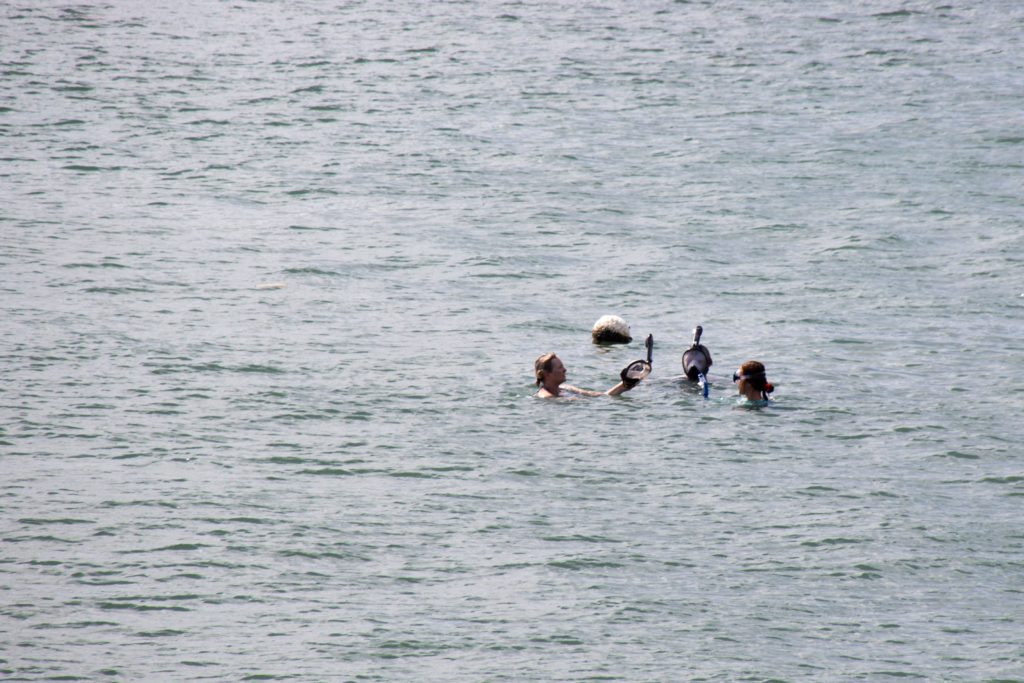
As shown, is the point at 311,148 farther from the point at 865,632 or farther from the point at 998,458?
the point at 865,632

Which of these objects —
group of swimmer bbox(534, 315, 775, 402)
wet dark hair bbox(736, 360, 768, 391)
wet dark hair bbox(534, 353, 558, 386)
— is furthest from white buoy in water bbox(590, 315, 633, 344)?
wet dark hair bbox(736, 360, 768, 391)

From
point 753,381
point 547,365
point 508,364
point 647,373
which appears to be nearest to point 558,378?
point 547,365

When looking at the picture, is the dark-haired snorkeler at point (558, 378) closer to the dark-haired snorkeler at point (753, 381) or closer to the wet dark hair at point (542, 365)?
the wet dark hair at point (542, 365)

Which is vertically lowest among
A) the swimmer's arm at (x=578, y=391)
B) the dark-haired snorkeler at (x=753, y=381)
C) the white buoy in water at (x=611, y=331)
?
the swimmer's arm at (x=578, y=391)

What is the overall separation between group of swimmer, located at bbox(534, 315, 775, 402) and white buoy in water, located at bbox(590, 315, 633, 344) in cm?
136

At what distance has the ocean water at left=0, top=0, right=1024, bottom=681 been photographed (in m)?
12.4

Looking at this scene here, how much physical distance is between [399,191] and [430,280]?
5533mm

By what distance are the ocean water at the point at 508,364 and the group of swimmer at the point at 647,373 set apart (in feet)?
0.94

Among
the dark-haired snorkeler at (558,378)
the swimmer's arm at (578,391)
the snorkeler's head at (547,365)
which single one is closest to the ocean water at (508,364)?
the swimmer's arm at (578,391)

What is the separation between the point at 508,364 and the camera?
62.6 feet

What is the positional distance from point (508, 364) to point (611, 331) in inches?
53.7

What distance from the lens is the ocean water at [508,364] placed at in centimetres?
1245

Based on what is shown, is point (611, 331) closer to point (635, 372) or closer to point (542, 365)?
point (635, 372)

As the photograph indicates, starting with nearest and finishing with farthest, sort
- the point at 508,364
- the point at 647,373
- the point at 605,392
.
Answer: the point at 647,373 → the point at 605,392 → the point at 508,364
